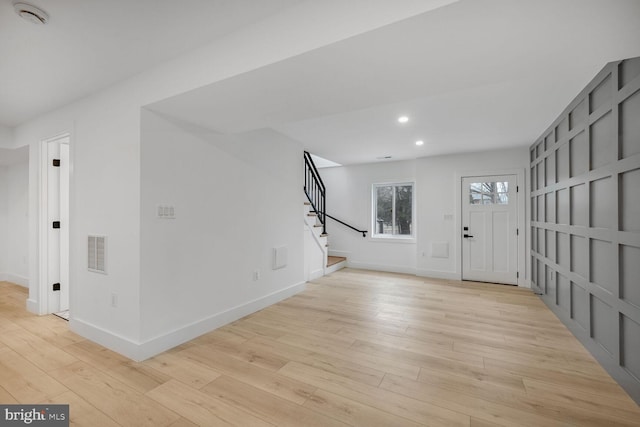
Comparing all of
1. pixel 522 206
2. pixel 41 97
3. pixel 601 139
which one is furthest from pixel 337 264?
pixel 41 97

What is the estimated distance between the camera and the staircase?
17.8 ft

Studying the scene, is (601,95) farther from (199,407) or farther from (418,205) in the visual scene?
(199,407)

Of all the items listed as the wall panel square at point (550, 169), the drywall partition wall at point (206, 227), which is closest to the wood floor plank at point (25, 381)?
the drywall partition wall at point (206, 227)

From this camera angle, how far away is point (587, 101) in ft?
8.46

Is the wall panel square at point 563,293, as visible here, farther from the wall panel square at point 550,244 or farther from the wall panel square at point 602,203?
the wall panel square at point 602,203

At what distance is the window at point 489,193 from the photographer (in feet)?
17.1

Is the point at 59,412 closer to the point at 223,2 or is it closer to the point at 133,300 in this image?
the point at 133,300

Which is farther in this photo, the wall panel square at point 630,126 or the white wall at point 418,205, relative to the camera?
the white wall at point 418,205

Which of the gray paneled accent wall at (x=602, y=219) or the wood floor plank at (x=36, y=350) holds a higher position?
the gray paneled accent wall at (x=602, y=219)

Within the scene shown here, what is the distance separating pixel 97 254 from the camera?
2.77 m

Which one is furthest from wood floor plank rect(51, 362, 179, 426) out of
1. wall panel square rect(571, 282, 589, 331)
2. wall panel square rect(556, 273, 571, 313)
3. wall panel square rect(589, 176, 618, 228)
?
wall panel square rect(556, 273, 571, 313)

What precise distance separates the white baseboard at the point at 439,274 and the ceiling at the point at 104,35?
5427mm

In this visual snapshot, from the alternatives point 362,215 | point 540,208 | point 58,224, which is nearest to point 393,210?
point 362,215

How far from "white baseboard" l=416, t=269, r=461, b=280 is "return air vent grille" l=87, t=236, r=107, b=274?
5355mm
